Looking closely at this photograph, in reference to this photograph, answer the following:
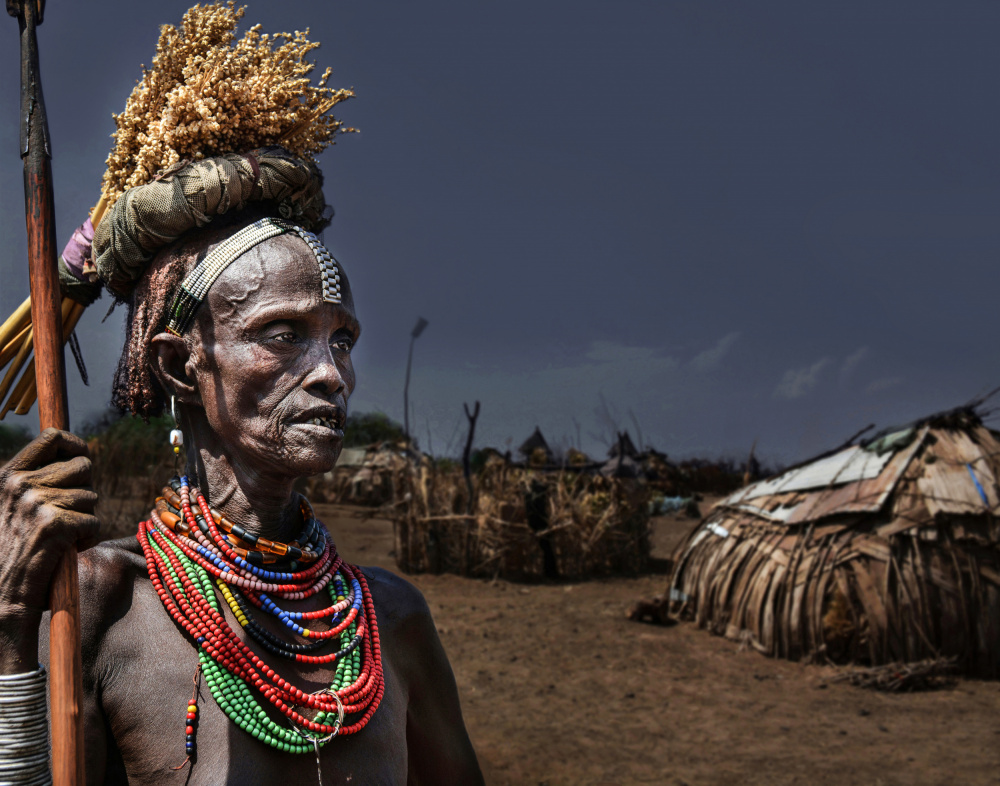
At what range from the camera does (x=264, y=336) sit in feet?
6.06

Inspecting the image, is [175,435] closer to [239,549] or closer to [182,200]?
[239,549]

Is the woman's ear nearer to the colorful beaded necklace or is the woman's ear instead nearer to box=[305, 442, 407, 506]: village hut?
the colorful beaded necklace

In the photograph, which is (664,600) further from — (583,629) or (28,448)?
(28,448)

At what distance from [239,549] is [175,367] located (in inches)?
18.2

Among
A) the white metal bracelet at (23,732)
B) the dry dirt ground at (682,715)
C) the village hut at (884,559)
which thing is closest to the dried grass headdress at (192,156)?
the white metal bracelet at (23,732)

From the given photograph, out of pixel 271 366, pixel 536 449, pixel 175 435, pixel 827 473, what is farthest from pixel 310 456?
pixel 536 449

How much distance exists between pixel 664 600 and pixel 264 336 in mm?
9837

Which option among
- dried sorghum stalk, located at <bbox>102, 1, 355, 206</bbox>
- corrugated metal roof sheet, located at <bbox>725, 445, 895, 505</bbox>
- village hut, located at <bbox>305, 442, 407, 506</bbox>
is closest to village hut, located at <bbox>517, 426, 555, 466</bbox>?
village hut, located at <bbox>305, 442, 407, 506</bbox>

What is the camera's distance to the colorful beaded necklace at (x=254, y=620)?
1.71 m

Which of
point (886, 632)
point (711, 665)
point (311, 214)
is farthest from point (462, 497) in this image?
point (311, 214)

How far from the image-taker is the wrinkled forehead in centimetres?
185

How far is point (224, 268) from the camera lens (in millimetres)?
1888

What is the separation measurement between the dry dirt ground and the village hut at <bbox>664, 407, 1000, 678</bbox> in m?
0.42

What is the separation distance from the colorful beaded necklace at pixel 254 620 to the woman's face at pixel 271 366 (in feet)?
0.62
